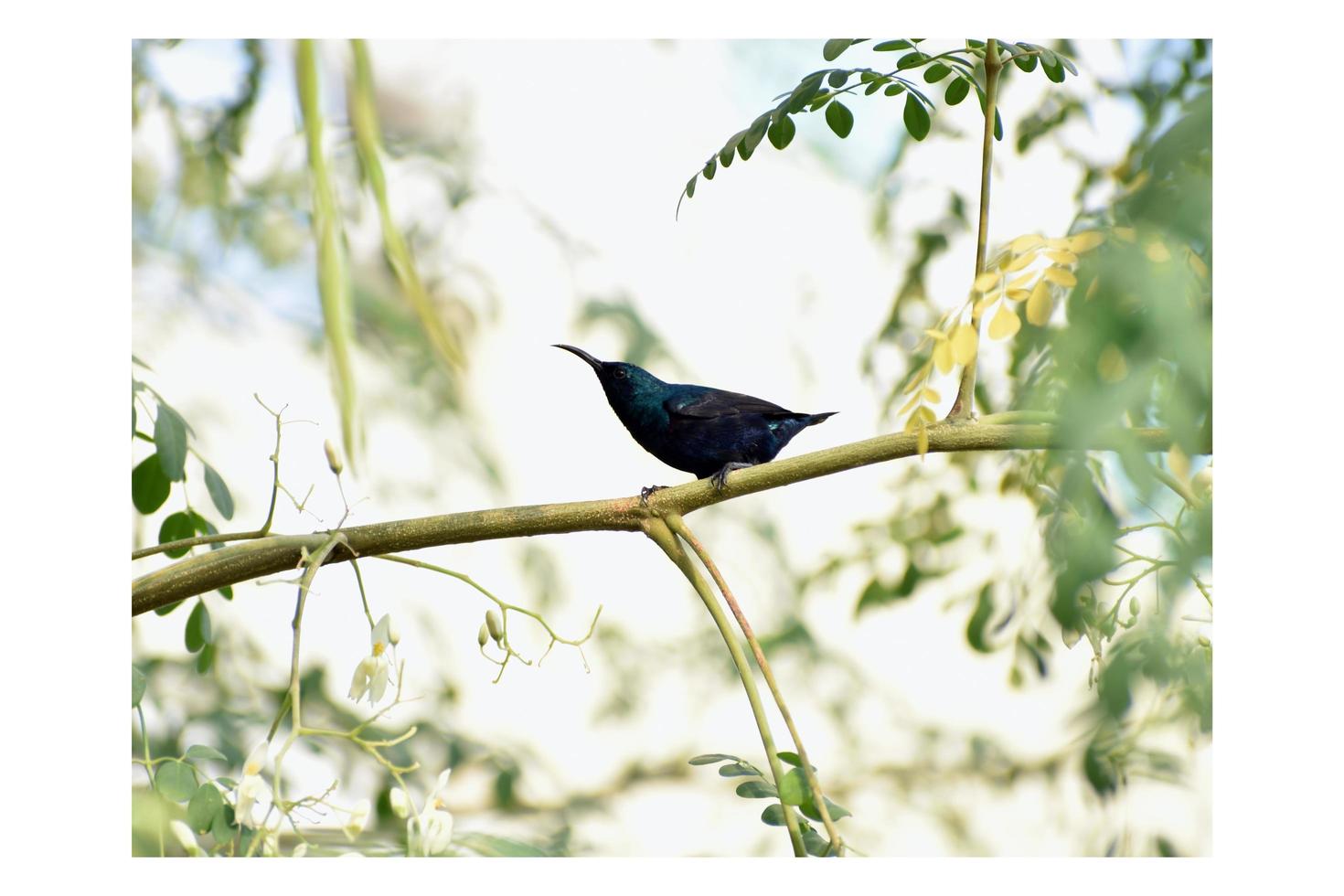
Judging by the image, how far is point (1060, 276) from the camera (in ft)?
4.33

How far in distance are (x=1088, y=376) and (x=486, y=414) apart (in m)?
1.05

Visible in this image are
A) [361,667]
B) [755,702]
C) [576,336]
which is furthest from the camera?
[576,336]

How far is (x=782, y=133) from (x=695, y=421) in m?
0.46

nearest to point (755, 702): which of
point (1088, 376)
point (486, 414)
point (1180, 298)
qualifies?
point (1088, 376)

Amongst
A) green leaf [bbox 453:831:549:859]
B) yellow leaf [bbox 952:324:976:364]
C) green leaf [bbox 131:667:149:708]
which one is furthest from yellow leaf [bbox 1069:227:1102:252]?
green leaf [bbox 131:667:149:708]

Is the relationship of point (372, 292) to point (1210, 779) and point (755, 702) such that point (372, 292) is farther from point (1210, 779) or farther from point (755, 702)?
point (1210, 779)

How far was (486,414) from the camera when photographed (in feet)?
6.26

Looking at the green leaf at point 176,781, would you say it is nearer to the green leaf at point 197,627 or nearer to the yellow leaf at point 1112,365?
the green leaf at point 197,627

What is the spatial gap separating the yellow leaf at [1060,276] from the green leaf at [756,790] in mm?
682

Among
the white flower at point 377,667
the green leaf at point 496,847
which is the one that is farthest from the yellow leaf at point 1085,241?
the green leaf at point 496,847

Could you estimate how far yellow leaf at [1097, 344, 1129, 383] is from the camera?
43.9 inches

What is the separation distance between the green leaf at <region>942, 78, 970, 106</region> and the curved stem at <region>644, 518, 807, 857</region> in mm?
818

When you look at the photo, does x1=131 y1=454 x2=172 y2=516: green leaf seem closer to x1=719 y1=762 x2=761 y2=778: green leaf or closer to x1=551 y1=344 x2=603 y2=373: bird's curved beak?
x1=551 y1=344 x2=603 y2=373: bird's curved beak

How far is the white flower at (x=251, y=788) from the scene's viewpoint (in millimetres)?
1410
